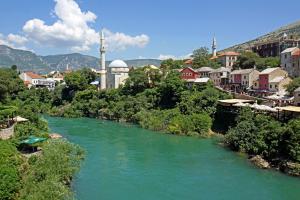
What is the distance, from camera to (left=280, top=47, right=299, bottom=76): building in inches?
1996

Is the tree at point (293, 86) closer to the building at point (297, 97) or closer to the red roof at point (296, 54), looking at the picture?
the building at point (297, 97)

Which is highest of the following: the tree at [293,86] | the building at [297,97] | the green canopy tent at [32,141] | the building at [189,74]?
the building at [189,74]

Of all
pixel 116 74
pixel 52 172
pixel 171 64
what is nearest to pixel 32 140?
pixel 52 172

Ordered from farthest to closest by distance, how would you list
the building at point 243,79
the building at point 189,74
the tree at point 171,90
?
the building at point 189,74
the tree at point 171,90
the building at point 243,79

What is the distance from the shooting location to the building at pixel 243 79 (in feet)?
173

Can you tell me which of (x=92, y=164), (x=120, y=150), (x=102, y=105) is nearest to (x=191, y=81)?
(x=102, y=105)

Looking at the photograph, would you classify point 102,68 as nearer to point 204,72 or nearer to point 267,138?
point 204,72

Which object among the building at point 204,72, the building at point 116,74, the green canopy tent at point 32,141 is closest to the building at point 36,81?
the building at point 116,74

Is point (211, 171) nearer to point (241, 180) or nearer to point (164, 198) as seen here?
point (241, 180)

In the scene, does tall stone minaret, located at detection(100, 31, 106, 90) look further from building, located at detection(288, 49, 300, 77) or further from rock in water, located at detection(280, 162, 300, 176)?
rock in water, located at detection(280, 162, 300, 176)

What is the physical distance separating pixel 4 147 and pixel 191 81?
3854cm

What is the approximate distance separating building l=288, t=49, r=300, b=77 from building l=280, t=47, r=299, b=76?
→ 9.8 inches

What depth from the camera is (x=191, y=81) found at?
Answer: 59.0 m

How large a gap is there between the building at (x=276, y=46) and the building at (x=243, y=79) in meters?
12.8
